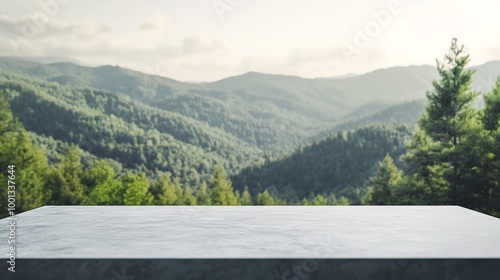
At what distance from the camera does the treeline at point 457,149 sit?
16859mm

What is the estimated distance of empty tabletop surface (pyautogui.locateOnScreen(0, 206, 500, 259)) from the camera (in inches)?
→ 84.0

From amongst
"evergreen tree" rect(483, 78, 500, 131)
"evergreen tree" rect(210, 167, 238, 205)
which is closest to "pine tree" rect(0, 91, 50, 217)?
→ "evergreen tree" rect(210, 167, 238, 205)

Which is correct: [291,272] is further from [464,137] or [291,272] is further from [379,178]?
[379,178]

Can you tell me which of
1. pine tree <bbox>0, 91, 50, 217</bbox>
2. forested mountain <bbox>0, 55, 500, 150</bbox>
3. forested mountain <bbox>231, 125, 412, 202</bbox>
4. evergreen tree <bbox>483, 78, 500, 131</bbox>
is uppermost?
forested mountain <bbox>0, 55, 500, 150</bbox>

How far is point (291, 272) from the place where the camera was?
2.02 m

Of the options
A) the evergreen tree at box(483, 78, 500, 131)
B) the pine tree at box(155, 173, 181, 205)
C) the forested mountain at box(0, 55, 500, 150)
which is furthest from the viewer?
the forested mountain at box(0, 55, 500, 150)

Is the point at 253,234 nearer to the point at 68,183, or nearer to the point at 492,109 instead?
the point at 492,109

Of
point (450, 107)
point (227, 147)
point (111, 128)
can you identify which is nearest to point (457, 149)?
point (450, 107)

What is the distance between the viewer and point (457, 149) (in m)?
18.0

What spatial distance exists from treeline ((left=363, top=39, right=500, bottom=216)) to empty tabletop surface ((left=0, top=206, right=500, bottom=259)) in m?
14.5

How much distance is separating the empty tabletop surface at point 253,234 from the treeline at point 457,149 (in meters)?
14.5

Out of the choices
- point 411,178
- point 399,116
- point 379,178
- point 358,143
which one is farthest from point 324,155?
point 411,178

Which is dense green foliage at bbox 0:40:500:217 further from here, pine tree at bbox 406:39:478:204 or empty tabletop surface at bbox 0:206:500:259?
empty tabletop surface at bbox 0:206:500:259

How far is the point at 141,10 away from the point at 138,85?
5408 centimetres
